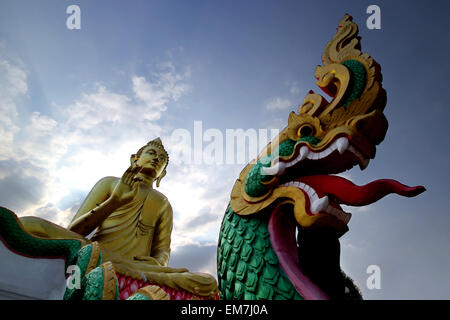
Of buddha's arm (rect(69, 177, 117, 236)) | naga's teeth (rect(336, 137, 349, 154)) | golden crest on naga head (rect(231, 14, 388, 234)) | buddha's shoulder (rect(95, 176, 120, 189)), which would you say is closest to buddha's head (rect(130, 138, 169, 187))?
buddha's shoulder (rect(95, 176, 120, 189))

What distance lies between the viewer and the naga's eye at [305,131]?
Result: 6.39 ft

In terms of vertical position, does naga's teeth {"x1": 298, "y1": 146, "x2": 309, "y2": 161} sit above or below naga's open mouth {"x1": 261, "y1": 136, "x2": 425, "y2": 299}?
above

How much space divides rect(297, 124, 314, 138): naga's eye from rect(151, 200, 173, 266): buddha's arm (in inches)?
133

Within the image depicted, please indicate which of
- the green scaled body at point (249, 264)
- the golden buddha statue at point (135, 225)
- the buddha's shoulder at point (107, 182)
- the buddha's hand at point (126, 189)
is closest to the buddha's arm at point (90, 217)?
the golden buddha statue at point (135, 225)

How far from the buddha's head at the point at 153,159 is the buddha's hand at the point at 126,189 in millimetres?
1481

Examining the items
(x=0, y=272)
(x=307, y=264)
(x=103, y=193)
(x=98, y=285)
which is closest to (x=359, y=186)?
(x=307, y=264)

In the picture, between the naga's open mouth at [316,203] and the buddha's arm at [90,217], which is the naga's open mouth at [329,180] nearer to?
the naga's open mouth at [316,203]

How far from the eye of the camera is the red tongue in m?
1.54

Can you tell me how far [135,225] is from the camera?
4633 mm

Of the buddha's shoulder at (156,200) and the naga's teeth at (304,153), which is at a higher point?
the buddha's shoulder at (156,200)

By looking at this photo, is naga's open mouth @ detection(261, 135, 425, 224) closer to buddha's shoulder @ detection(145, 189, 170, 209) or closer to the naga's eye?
the naga's eye

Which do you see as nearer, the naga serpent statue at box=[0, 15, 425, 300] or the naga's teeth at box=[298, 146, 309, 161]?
the naga serpent statue at box=[0, 15, 425, 300]

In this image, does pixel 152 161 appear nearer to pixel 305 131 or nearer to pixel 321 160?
pixel 305 131

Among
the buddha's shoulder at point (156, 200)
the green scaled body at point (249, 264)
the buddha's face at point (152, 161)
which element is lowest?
the green scaled body at point (249, 264)
